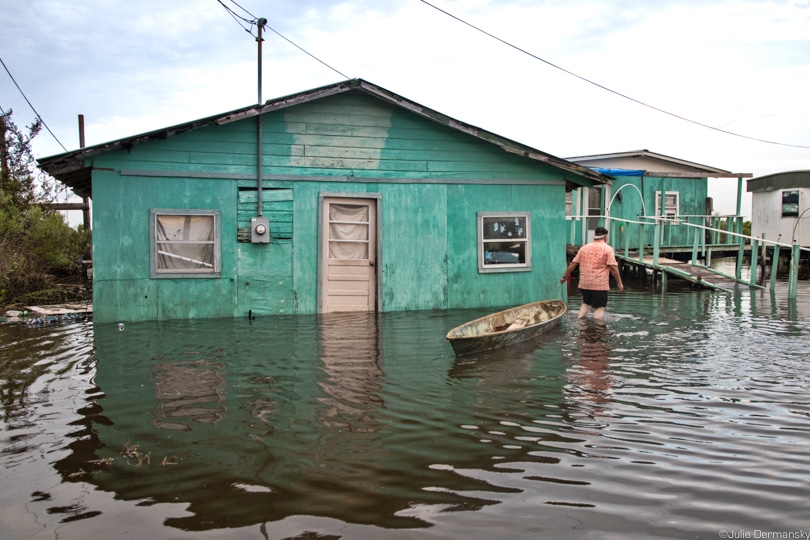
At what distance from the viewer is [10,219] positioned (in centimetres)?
1677

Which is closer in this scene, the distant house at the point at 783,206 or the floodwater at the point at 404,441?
the floodwater at the point at 404,441

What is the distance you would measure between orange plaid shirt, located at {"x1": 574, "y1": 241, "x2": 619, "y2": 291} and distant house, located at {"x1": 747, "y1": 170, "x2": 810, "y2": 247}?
21.2m

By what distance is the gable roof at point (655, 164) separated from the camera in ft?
84.6

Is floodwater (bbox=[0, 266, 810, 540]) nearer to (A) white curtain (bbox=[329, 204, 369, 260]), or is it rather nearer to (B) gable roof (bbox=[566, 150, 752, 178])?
(A) white curtain (bbox=[329, 204, 369, 260])

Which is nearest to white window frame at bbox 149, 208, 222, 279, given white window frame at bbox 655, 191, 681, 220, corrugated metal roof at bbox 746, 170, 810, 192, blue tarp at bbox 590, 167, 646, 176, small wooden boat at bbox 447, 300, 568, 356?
small wooden boat at bbox 447, 300, 568, 356

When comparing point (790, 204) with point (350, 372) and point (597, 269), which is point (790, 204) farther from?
point (350, 372)

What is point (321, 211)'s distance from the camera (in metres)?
13.3

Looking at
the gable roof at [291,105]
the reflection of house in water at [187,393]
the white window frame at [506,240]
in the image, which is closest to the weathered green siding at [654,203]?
the white window frame at [506,240]

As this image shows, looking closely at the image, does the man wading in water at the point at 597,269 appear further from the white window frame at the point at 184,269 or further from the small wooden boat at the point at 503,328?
the white window frame at the point at 184,269

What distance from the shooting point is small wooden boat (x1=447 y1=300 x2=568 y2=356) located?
→ 850 centimetres

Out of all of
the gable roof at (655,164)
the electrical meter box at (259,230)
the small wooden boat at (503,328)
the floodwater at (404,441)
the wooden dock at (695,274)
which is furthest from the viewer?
the gable roof at (655,164)

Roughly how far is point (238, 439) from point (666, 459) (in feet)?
10.5

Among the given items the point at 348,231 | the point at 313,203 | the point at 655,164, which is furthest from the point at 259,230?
the point at 655,164

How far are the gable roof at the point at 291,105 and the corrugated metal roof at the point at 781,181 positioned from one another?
1972 cm
